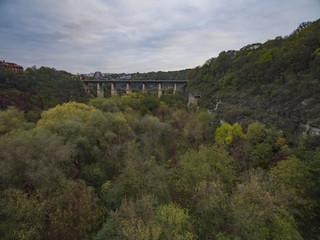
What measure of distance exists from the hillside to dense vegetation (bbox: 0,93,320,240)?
434 centimetres

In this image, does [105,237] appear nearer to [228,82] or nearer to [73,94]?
[228,82]

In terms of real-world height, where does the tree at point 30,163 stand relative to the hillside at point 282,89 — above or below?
below

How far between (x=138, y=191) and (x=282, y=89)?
98.6 feet

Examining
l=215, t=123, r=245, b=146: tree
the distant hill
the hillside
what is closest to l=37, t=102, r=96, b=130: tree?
the distant hill

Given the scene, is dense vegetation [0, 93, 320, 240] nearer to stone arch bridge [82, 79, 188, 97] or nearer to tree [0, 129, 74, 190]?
tree [0, 129, 74, 190]

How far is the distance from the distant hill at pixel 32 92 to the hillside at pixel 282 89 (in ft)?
157

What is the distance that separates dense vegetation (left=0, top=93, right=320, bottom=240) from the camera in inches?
360

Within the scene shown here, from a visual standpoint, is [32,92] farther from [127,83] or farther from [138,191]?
[138,191]

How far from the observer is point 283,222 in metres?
9.03

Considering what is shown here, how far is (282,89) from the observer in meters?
25.4

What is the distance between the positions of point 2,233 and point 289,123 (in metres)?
32.4

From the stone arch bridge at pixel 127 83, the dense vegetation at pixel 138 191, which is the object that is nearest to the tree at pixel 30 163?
the dense vegetation at pixel 138 191

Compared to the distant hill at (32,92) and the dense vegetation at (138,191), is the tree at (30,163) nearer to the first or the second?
the dense vegetation at (138,191)

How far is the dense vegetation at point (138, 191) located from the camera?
360 inches
